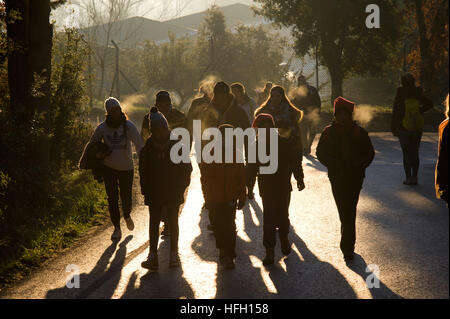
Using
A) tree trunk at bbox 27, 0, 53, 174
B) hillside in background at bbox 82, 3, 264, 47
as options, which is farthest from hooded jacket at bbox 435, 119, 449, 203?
hillside in background at bbox 82, 3, 264, 47

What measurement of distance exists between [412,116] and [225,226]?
5.44m

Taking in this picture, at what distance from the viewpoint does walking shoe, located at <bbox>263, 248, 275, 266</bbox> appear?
6844 millimetres

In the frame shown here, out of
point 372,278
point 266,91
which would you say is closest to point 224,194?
point 372,278

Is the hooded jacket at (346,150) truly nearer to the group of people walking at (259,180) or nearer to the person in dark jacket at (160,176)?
the group of people walking at (259,180)

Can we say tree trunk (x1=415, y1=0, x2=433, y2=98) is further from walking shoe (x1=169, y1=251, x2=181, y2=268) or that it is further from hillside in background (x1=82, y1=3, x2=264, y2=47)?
hillside in background (x1=82, y1=3, x2=264, y2=47)

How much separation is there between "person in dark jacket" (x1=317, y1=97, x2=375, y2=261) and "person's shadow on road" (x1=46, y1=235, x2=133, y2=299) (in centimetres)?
242

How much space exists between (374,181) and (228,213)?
637 cm

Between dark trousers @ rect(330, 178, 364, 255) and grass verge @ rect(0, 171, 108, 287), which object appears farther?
grass verge @ rect(0, 171, 108, 287)

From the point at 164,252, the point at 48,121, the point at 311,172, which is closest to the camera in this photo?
the point at 164,252

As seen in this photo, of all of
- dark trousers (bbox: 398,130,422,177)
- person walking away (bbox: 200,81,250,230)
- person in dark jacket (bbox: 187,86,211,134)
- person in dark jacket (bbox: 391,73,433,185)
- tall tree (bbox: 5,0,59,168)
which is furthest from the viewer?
dark trousers (bbox: 398,130,422,177)

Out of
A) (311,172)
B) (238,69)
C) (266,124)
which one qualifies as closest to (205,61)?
(238,69)

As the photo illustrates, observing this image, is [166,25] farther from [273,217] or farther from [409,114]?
[273,217]

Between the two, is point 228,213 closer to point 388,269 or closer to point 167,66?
point 388,269

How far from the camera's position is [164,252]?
24.9 ft
